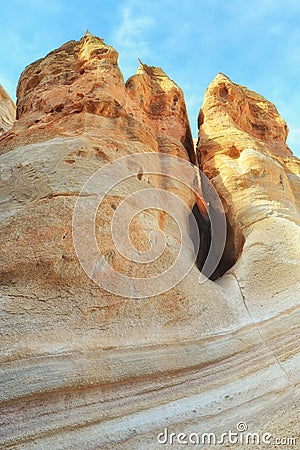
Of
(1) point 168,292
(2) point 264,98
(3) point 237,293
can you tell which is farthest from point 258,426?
(2) point 264,98

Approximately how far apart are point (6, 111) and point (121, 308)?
1499 cm

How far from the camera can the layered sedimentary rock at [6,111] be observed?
14719mm

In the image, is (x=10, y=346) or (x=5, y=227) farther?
(x=5, y=227)

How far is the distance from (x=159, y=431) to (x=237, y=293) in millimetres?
2299

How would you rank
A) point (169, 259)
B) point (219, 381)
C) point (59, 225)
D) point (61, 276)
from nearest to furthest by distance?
point (219, 381) < point (61, 276) < point (59, 225) < point (169, 259)

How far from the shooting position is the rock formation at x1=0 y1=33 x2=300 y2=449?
10.6ft

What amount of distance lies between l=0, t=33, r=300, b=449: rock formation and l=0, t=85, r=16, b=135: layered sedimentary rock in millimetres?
7781

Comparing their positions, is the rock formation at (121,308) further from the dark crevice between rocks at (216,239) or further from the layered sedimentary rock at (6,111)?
the layered sedimentary rock at (6,111)

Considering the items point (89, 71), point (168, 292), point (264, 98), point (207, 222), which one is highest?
point (264, 98)

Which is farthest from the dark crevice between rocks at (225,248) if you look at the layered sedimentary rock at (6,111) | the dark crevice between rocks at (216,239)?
the layered sedimentary rock at (6,111)

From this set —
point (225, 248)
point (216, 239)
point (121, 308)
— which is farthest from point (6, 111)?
point (121, 308)

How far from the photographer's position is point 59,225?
4.49 meters

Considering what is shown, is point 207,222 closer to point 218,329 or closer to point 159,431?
point 218,329

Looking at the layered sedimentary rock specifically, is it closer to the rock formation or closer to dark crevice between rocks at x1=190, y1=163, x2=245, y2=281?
the rock formation
